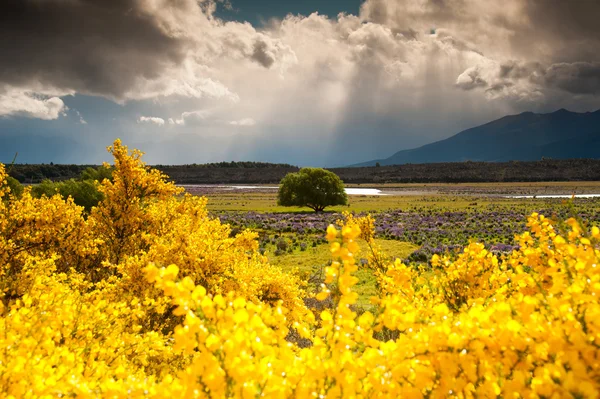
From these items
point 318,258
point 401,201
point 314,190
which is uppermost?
point 314,190

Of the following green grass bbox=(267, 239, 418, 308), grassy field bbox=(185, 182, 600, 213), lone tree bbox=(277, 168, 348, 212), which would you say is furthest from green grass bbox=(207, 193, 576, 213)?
green grass bbox=(267, 239, 418, 308)

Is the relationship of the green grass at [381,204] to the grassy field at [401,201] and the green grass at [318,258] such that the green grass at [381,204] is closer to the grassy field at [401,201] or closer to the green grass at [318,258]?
the grassy field at [401,201]

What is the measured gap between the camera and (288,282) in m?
12.1

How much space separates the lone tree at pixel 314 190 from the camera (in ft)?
230

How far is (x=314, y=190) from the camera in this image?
69.9m

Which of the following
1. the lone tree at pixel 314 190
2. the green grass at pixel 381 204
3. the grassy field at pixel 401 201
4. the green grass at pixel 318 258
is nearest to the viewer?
the green grass at pixel 318 258

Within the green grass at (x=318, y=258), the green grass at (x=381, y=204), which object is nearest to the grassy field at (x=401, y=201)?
→ the green grass at (x=381, y=204)

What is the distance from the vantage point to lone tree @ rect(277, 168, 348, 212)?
2758 inches

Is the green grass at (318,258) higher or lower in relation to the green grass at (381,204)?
lower

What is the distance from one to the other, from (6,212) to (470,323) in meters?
11.8

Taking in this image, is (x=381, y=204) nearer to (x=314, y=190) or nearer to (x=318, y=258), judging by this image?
(x=314, y=190)

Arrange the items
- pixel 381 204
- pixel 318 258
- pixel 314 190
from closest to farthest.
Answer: pixel 318 258, pixel 314 190, pixel 381 204

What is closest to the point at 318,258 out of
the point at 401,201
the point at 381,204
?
the point at 381,204

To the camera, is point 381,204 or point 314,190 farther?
point 381,204
